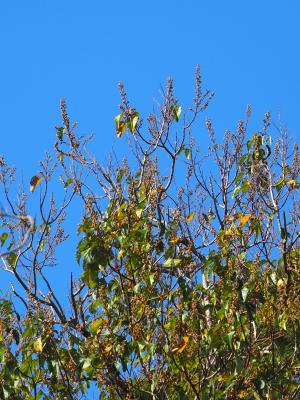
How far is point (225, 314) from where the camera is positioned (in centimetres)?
624

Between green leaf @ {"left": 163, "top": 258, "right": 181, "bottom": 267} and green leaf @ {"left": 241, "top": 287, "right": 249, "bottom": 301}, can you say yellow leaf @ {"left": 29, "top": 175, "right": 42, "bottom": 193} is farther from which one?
green leaf @ {"left": 241, "top": 287, "right": 249, "bottom": 301}

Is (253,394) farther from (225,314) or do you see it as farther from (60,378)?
(60,378)

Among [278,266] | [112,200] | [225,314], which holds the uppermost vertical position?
[112,200]

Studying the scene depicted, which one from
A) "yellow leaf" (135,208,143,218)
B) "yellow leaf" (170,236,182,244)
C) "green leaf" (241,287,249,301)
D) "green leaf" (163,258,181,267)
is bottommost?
"green leaf" (241,287,249,301)

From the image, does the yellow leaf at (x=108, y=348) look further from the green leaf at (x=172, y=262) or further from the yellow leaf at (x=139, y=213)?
the yellow leaf at (x=139, y=213)

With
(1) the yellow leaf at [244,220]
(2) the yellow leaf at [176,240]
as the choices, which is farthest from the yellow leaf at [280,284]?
(2) the yellow leaf at [176,240]

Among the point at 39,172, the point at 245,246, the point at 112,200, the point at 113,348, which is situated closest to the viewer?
the point at 113,348

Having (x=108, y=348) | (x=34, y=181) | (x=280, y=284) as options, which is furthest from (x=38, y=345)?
(x=34, y=181)

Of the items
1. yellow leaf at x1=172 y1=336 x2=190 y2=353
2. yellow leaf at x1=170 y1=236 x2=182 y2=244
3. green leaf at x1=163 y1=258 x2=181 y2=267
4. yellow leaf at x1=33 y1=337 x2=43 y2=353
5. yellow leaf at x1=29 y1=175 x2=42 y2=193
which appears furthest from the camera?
yellow leaf at x1=29 y1=175 x2=42 y2=193

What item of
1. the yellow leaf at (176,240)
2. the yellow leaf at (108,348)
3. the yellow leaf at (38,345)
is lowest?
the yellow leaf at (108,348)

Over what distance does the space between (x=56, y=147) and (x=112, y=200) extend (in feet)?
3.55

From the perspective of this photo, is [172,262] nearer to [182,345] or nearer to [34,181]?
[182,345]

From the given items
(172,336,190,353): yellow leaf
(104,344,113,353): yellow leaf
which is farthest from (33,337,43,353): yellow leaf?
(172,336,190,353): yellow leaf

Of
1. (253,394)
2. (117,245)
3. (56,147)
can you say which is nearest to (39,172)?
(56,147)
